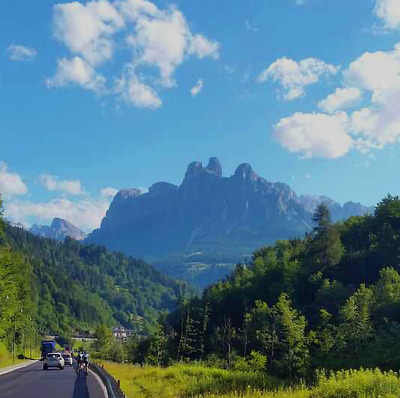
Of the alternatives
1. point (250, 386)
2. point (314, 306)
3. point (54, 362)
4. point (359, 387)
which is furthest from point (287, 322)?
point (359, 387)

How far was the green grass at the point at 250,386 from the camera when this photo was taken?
19.7 metres

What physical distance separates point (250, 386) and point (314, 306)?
283 feet

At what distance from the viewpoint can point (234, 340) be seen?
10638 cm

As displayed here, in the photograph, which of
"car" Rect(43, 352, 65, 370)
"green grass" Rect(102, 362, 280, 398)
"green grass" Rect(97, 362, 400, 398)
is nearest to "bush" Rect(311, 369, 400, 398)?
"green grass" Rect(97, 362, 400, 398)

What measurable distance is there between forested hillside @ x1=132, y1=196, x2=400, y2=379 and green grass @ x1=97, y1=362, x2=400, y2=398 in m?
30.8

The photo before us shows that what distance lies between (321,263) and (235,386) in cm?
10346

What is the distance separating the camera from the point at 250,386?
31.5 meters

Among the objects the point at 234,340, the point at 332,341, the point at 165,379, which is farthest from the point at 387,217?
the point at 165,379

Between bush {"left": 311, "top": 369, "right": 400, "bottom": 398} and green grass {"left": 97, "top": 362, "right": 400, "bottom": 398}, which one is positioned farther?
green grass {"left": 97, "top": 362, "right": 400, "bottom": 398}

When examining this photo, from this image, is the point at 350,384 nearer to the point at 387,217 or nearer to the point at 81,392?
the point at 81,392

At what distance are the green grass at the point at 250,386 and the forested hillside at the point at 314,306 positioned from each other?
30751mm

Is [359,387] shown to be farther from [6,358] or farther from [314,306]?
[314,306]

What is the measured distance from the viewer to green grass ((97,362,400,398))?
1973 centimetres

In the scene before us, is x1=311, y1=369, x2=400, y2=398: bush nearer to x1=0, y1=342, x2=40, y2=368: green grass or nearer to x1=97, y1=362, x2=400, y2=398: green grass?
x1=97, y1=362, x2=400, y2=398: green grass
